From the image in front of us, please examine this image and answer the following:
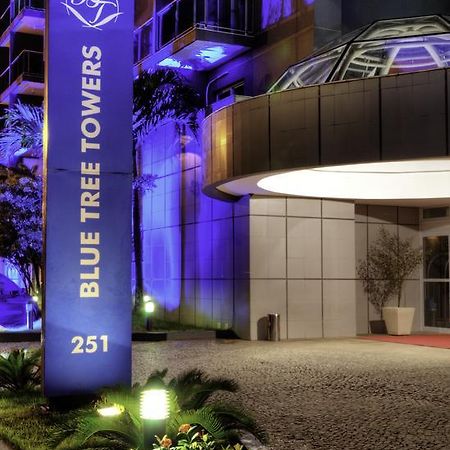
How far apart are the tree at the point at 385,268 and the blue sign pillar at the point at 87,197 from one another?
42.8 feet

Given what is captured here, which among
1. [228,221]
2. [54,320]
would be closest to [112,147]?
[54,320]

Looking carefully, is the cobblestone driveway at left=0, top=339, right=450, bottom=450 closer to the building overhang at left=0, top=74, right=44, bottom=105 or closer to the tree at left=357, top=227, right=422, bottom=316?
the tree at left=357, top=227, right=422, bottom=316

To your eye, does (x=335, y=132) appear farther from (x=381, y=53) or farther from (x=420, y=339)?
(x=420, y=339)

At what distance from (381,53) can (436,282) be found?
307 inches

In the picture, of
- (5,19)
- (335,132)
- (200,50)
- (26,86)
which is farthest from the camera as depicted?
(5,19)

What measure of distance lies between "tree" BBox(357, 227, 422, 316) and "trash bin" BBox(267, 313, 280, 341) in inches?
128

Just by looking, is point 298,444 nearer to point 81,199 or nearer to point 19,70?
point 81,199

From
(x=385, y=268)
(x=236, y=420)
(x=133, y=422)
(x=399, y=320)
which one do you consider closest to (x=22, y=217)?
(x=385, y=268)

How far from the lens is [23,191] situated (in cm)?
2433

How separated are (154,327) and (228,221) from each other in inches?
157

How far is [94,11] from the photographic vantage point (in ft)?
31.1

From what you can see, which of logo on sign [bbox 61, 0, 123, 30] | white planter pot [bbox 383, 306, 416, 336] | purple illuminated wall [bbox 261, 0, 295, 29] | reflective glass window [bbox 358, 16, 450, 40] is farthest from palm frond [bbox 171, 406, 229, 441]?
purple illuminated wall [bbox 261, 0, 295, 29]

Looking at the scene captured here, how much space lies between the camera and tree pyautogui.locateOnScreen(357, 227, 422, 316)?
69.9 feet

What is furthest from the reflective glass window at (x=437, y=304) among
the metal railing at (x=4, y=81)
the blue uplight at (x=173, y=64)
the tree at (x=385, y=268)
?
the metal railing at (x=4, y=81)
